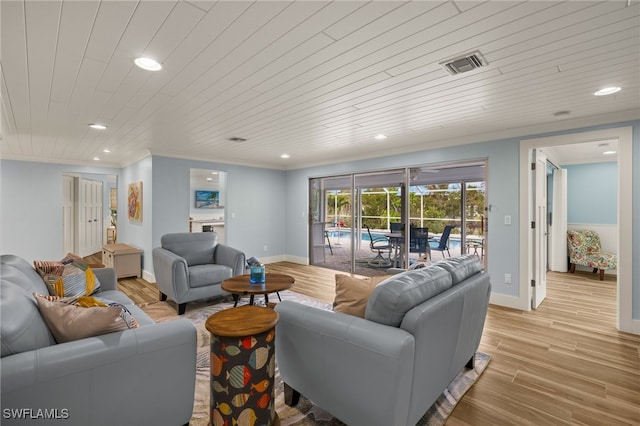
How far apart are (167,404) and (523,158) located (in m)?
4.42

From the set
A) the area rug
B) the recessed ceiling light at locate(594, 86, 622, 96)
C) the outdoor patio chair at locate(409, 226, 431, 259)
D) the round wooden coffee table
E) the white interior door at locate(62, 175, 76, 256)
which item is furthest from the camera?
the white interior door at locate(62, 175, 76, 256)

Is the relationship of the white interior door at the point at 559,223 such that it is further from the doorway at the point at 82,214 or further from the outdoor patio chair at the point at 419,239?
the doorway at the point at 82,214

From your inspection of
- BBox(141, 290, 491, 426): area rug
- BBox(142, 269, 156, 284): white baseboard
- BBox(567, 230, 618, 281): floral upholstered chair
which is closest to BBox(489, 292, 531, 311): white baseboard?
BBox(141, 290, 491, 426): area rug

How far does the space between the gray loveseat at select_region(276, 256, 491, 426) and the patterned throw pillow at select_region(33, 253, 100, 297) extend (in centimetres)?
173

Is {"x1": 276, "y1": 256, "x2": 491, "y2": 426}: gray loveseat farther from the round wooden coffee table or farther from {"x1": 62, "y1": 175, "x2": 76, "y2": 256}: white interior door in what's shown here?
{"x1": 62, "y1": 175, "x2": 76, "y2": 256}: white interior door

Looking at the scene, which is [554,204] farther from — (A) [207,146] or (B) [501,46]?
(A) [207,146]

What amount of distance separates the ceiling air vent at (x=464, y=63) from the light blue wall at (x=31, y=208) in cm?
730

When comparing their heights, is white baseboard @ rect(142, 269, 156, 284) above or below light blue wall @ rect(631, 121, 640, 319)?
below

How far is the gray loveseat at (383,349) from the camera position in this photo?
4.47ft

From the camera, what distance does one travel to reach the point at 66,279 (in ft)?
7.72

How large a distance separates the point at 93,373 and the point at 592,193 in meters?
7.98

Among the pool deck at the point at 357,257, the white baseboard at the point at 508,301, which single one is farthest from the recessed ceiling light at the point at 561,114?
the pool deck at the point at 357,257

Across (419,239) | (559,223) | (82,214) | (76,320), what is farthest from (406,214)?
(82,214)

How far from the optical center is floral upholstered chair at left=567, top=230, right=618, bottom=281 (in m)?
5.45
